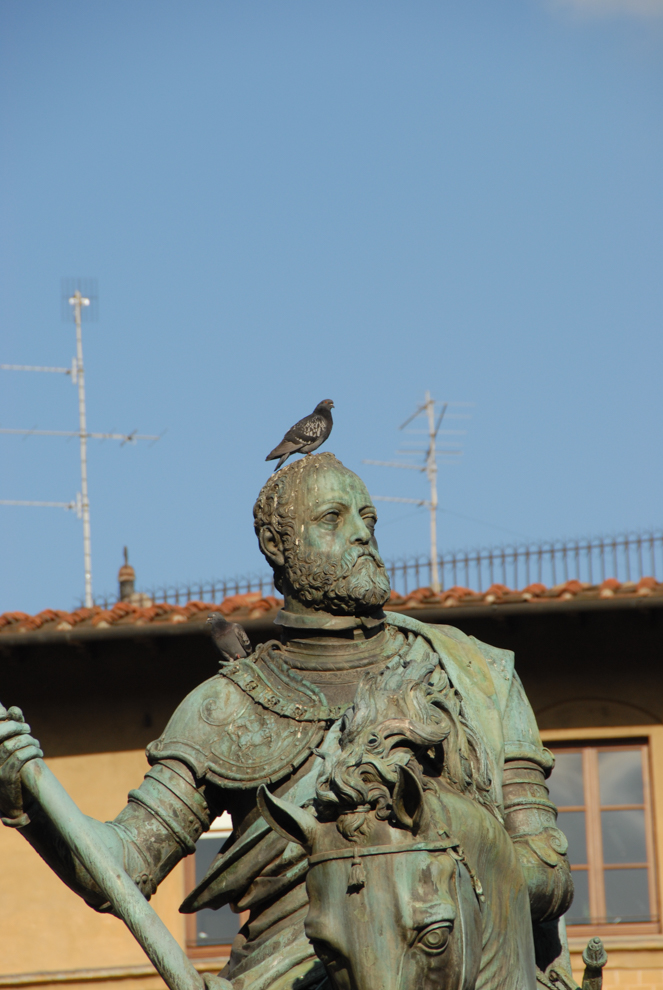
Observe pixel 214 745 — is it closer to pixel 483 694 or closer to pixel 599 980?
pixel 483 694

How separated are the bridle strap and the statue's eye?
180 mm

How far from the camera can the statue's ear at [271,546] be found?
5.89m

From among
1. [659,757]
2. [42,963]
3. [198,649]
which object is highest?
[198,649]

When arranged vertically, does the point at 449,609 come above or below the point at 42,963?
above

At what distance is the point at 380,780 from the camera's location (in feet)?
13.6

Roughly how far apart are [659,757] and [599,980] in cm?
1183

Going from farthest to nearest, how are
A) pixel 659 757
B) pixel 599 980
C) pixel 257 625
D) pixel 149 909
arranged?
pixel 659 757
pixel 257 625
pixel 599 980
pixel 149 909

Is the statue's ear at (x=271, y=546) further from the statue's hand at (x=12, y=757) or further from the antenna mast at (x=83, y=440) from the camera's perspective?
the antenna mast at (x=83, y=440)

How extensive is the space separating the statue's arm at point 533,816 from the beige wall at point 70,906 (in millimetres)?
11662

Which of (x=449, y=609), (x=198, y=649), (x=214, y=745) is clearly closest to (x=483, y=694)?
(x=214, y=745)

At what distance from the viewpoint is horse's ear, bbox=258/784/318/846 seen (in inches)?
165

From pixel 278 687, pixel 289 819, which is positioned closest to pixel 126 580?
pixel 278 687

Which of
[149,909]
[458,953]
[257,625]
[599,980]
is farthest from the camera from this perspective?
[257,625]

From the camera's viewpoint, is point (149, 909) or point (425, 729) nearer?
point (425, 729)
